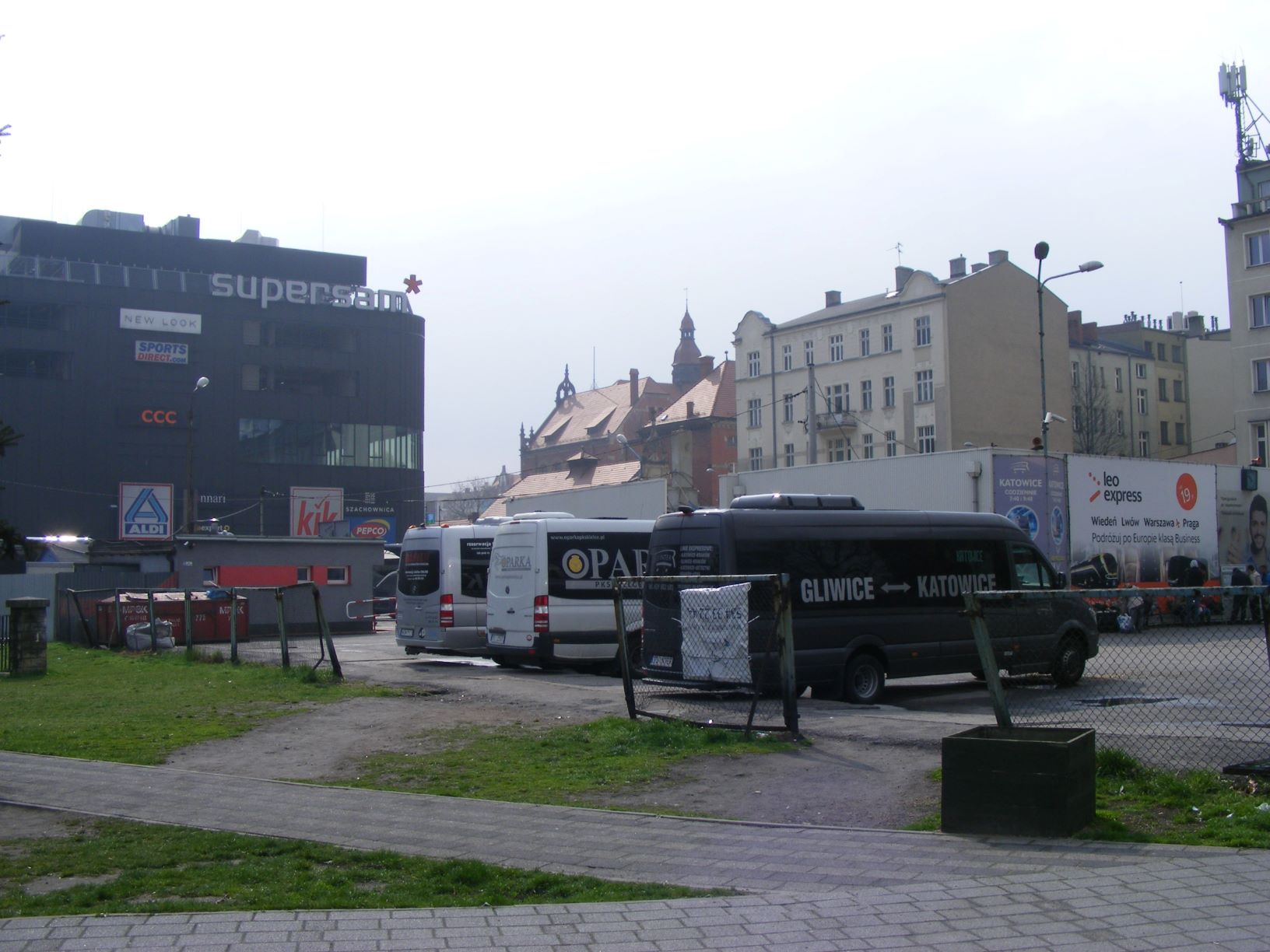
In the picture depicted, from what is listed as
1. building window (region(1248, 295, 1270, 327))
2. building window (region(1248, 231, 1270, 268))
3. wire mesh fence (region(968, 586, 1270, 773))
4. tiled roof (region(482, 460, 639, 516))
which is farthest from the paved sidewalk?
tiled roof (region(482, 460, 639, 516))

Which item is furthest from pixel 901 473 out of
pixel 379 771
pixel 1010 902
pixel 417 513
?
Result: pixel 417 513

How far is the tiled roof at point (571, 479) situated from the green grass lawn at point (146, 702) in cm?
6465

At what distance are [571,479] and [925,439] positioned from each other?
5171 cm

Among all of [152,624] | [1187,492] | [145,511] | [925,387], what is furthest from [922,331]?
[152,624]

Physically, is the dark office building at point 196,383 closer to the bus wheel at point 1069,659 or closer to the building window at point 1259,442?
the building window at point 1259,442

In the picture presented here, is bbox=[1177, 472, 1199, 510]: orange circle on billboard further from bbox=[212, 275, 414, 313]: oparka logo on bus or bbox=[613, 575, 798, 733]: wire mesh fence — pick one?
bbox=[212, 275, 414, 313]: oparka logo on bus

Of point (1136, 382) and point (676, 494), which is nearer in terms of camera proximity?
point (1136, 382)

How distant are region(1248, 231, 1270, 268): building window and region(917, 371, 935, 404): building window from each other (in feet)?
51.4

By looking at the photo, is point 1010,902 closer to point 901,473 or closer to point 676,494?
point 901,473

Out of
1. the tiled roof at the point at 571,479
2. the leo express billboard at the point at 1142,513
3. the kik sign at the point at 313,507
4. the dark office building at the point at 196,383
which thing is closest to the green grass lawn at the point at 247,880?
the leo express billboard at the point at 1142,513

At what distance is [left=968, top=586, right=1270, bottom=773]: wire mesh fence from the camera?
7.66 meters

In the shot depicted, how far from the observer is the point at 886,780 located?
922 centimetres

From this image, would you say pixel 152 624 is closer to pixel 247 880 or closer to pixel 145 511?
pixel 247 880

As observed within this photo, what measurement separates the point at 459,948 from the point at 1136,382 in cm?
8081
